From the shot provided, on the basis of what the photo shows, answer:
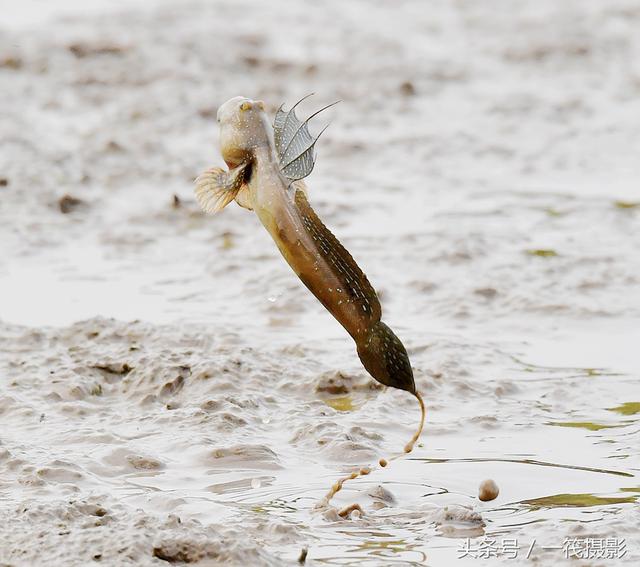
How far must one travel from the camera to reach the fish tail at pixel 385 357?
3.56 meters

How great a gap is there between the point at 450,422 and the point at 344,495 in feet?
2.77

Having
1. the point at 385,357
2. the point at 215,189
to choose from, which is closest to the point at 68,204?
the point at 215,189

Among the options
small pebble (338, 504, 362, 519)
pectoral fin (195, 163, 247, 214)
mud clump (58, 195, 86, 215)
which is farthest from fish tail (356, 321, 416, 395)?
mud clump (58, 195, 86, 215)

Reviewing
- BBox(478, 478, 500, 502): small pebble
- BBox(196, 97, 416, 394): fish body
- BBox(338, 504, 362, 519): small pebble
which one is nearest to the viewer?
BBox(196, 97, 416, 394): fish body

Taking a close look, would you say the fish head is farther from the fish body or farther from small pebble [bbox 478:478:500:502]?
small pebble [bbox 478:478:500:502]

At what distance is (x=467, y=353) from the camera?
17.7ft

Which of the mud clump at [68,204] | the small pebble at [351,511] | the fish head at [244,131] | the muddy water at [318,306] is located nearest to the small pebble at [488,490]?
the muddy water at [318,306]

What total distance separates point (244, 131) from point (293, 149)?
0.46 ft

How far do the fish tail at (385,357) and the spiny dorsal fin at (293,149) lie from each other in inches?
17.7

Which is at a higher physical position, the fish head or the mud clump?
the fish head

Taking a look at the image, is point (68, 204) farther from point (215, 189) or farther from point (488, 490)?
point (488, 490)

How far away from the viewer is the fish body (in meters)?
3.54

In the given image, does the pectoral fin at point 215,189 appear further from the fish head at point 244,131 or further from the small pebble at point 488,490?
the small pebble at point 488,490

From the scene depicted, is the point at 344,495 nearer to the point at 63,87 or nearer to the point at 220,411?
the point at 220,411
